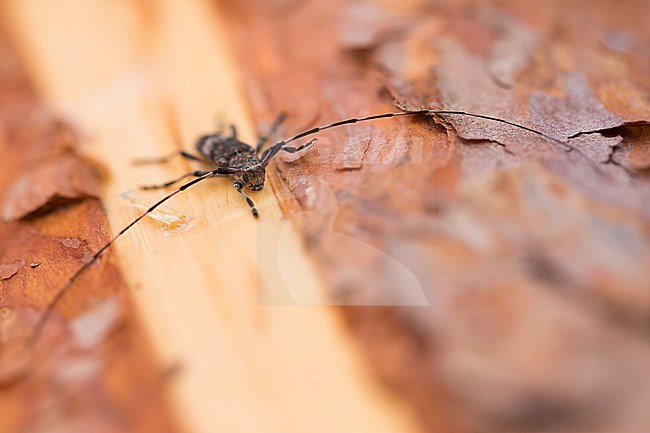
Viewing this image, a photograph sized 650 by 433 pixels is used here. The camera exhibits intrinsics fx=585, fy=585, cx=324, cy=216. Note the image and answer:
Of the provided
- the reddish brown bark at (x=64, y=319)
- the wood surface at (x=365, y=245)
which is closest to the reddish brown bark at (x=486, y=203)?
the wood surface at (x=365, y=245)

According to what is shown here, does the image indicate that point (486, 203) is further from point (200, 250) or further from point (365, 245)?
point (200, 250)

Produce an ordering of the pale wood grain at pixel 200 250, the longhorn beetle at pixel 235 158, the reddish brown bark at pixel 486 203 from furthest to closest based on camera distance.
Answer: the longhorn beetle at pixel 235 158
the pale wood grain at pixel 200 250
the reddish brown bark at pixel 486 203

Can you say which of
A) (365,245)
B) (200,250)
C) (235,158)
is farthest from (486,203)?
(235,158)

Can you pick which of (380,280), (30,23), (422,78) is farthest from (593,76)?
(30,23)

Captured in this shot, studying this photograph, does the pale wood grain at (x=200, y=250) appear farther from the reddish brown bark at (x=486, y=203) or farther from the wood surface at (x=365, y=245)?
the reddish brown bark at (x=486, y=203)

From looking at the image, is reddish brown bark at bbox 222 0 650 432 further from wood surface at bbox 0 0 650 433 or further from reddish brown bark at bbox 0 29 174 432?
reddish brown bark at bbox 0 29 174 432

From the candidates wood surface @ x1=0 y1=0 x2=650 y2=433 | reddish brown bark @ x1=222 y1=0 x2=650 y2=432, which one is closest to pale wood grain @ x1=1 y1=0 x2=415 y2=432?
wood surface @ x1=0 y1=0 x2=650 y2=433
